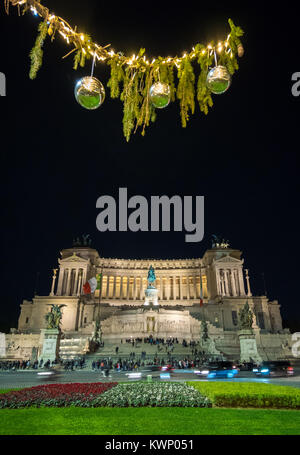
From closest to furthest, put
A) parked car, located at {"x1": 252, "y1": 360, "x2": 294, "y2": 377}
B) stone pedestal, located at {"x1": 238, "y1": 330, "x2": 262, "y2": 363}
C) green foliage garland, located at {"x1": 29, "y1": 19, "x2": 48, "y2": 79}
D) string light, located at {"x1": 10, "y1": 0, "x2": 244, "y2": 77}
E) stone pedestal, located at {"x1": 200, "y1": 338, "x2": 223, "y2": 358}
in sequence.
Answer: green foliage garland, located at {"x1": 29, "y1": 19, "x2": 48, "y2": 79} < string light, located at {"x1": 10, "y1": 0, "x2": 244, "y2": 77} < parked car, located at {"x1": 252, "y1": 360, "x2": 294, "y2": 377} < stone pedestal, located at {"x1": 238, "y1": 330, "x2": 262, "y2": 363} < stone pedestal, located at {"x1": 200, "y1": 338, "x2": 223, "y2": 358}

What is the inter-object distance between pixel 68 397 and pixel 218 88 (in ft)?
33.4

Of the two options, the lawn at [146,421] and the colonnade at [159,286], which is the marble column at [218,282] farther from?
the lawn at [146,421]

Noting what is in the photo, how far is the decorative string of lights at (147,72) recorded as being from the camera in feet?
17.5

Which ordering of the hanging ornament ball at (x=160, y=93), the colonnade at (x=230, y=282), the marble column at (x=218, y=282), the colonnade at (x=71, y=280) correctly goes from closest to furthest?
the hanging ornament ball at (x=160, y=93) → the colonnade at (x=71, y=280) → the marble column at (x=218, y=282) → the colonnade at (x=230, y=282)

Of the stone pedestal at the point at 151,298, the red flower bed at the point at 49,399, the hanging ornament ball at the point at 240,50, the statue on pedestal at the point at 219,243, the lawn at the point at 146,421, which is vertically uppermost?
the statue on pedestal at the point at 219,243

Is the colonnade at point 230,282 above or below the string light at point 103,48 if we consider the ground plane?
above

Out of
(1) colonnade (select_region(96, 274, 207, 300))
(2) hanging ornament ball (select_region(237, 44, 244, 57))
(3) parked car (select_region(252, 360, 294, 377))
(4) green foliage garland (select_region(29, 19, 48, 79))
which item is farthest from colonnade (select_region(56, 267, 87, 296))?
(2) hanging ornament ball (select_region(237, 44, 244, 57))

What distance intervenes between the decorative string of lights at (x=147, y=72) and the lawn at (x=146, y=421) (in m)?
6.40

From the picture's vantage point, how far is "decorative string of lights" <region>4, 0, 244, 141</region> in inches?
210

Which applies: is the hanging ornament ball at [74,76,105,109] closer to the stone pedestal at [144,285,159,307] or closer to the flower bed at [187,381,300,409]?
the flower bed at [187,381,300,409]

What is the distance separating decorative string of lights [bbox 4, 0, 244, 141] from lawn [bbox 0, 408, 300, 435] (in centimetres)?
640

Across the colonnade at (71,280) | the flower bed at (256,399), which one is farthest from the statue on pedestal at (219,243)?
the flower bed at (256,399)
